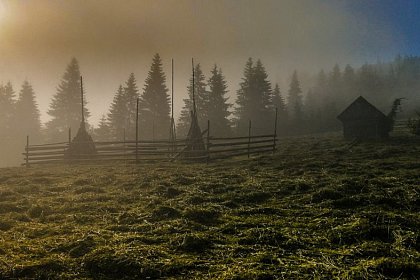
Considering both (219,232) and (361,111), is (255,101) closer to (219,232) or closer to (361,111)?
(361,111)

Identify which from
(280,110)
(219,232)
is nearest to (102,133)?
(280,110)

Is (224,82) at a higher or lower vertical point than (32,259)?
higher

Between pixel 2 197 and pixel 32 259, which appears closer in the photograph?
pixel 32 259

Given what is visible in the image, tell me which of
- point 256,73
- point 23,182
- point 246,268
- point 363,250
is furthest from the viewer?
point 256,73

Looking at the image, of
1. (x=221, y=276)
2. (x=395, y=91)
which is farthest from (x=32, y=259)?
(x=395, y=91)

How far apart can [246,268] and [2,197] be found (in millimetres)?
9132

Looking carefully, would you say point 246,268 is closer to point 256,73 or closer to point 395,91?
point 256,73

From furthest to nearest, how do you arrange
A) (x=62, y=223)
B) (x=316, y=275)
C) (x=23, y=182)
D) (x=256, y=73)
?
1. (x=256, y=73)
2. (x=23, y=182)
3. (x=62, y=223)
4. (x=316, y=275)

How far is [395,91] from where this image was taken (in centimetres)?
12762

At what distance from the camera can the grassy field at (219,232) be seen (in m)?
4.76

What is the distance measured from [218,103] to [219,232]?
4806 cm

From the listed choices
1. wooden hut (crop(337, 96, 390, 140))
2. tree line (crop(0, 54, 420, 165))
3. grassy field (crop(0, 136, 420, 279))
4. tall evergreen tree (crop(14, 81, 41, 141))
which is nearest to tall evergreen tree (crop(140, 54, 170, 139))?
tree line (crop(0, 54, 420, 165))

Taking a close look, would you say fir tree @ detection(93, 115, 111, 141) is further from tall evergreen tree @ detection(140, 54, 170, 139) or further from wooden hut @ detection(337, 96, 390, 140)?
wooden hut @ detection(337, 96, 390, 140)

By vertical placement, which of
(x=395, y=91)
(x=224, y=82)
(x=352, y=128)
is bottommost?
(x=352, y=128)
